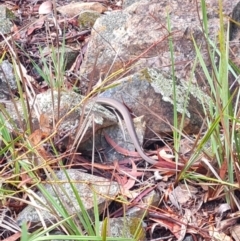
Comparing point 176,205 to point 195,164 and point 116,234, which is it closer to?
point 195,164

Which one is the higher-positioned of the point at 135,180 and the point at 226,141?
the point at 226,141

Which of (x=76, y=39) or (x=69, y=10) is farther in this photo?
(x=69, y=10)

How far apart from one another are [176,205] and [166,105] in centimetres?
52

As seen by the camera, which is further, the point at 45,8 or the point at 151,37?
the point at 45,8

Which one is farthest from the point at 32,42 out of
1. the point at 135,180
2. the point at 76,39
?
the point at 135,180

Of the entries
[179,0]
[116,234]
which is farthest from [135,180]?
[179,0]

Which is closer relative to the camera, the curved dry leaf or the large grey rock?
the large grey rock

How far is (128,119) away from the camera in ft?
7.61

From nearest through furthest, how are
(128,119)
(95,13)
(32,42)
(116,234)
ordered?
(116,234)
(128,119)
(32,42)
(95,13)

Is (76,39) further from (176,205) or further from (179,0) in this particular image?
(176,205)

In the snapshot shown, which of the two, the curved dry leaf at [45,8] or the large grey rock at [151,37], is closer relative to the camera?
the large grey rock at [151,37]

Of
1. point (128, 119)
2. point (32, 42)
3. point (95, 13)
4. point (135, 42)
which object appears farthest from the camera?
point (95, 13)

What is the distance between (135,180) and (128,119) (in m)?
0.30

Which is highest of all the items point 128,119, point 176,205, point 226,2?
point 226,2
